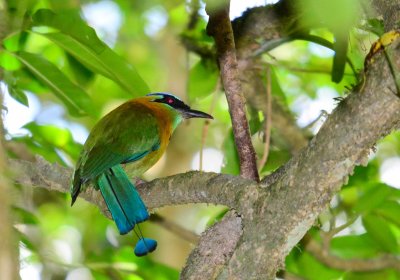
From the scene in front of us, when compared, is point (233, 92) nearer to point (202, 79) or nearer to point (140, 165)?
point (140, 165)

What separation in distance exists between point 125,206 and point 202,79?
1.65m

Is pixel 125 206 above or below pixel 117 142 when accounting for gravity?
below

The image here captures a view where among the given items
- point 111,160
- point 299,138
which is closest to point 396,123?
point 111,160

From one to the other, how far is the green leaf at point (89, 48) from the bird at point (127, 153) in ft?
0.98

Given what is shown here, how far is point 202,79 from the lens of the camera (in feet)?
14.1

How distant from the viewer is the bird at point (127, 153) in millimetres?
2869

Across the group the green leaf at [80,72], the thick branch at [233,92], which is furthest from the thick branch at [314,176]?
the green leaf at [80,72]

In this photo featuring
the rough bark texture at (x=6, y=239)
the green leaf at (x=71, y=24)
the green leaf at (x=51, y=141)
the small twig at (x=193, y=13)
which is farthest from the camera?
the small twig at (x=193, y=13)

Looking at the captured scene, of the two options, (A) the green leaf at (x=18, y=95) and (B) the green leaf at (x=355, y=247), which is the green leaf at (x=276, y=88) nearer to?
(B) the green leaf at (x=355, y=247)

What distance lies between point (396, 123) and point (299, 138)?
2.48m

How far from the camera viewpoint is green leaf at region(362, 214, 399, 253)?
3.68m

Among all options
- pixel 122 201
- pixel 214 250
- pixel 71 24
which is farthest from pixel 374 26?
pixel 71 24

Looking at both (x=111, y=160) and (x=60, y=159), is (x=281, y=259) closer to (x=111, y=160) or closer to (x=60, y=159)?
(x=111, y=160)

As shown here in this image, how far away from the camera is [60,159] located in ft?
12.5
